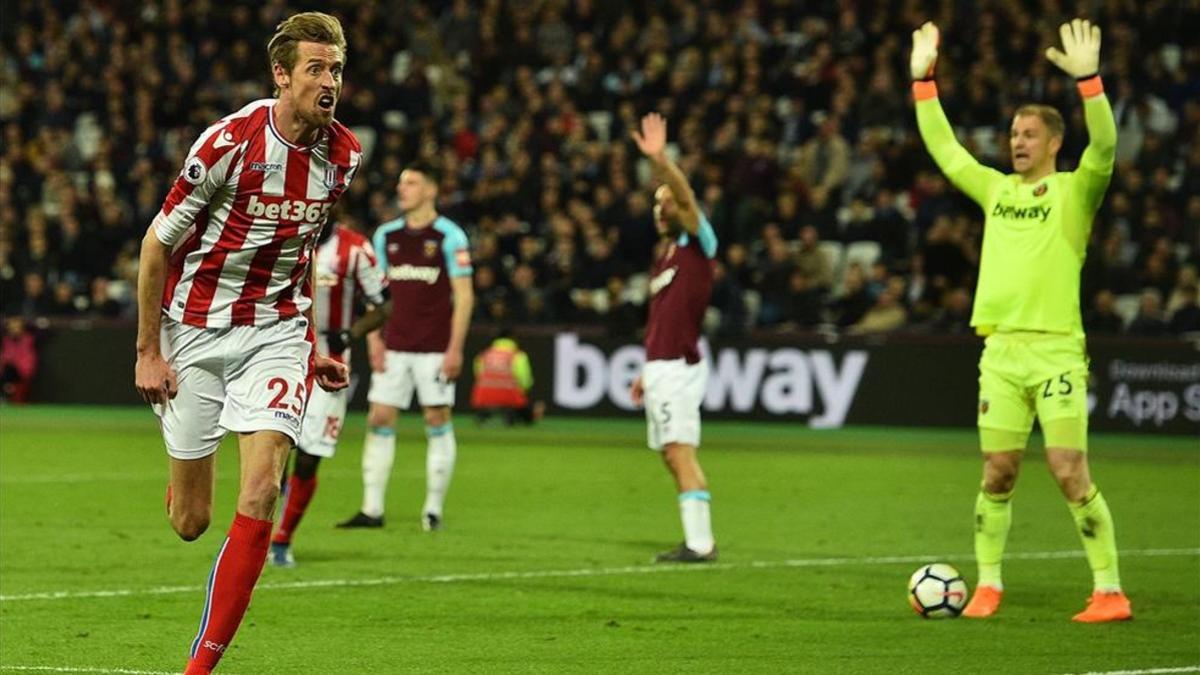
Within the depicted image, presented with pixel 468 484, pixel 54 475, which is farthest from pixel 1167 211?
pixel 54 475

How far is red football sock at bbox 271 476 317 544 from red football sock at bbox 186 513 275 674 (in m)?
4.54

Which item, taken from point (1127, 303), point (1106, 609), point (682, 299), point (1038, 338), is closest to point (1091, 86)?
point (1038, 338)

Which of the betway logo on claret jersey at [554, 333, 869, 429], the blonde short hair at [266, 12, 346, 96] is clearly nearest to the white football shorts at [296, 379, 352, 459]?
the blonde short hair at [266, 12, 346, 96]

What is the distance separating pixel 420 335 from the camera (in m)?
14.0

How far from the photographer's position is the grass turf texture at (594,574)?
8430 mm

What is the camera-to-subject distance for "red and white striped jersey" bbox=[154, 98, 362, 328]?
7.10 meters

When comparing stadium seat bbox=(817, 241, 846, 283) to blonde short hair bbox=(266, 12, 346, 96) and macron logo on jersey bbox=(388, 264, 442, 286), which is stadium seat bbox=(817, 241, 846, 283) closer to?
macron logo on jersey bbox=(388, 264, 442, 286)

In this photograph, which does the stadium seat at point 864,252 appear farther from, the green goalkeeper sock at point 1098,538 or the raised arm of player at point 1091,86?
the raised arm of player at point 1091,86

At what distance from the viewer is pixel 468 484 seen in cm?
1703

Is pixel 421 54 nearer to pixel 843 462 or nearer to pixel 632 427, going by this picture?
pixel 632 427

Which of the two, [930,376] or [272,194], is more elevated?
[272,194]

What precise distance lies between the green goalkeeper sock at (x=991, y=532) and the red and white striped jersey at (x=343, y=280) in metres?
4.11

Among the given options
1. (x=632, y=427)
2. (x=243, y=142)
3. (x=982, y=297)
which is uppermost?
(x=243, y=142)

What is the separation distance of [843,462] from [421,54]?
586 inches
